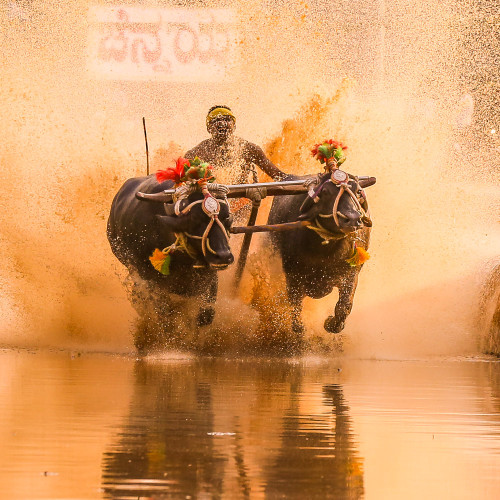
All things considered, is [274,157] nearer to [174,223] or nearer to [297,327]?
[297,327]

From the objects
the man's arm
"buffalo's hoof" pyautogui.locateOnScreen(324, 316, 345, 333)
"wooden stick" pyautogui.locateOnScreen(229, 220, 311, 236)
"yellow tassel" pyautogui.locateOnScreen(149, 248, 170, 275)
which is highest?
the man's arm

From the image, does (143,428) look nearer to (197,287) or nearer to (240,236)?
(197,287)

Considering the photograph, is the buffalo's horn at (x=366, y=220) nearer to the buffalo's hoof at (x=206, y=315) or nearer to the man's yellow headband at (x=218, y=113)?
the buffalo's hoof at (x=206, y=315)

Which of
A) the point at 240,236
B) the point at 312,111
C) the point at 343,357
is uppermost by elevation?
the point at 312,111

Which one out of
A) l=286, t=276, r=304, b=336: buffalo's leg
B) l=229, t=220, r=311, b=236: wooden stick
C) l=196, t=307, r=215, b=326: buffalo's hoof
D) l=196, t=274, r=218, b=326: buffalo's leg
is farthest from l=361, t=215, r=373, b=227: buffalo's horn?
l=196, t=307, r=215, b=326: buffalo's hoof

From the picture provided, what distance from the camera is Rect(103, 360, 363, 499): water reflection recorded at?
7.02 m

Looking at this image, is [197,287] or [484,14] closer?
[197,287]

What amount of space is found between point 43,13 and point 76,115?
12.9ft

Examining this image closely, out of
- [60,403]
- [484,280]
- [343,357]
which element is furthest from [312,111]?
[60,403]

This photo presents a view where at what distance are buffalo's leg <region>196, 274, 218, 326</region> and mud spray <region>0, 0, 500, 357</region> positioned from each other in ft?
1.05

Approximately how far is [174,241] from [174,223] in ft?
1.28

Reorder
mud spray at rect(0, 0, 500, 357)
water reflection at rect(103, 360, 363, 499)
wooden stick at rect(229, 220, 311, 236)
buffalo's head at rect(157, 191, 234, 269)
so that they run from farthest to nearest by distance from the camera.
→ mud spray at rect(0, 0, 500, 357), wooden stick at rect(229, 220, 311, 236), buffalo's head at rect(157, 191, 234, 269), water reflection at rect(103, 360, 363, 499)

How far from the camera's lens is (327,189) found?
47.5ft

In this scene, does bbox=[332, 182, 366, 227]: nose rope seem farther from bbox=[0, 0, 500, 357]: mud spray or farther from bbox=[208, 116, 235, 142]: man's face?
bbox=[208, 116, 235, 142]: man's face
